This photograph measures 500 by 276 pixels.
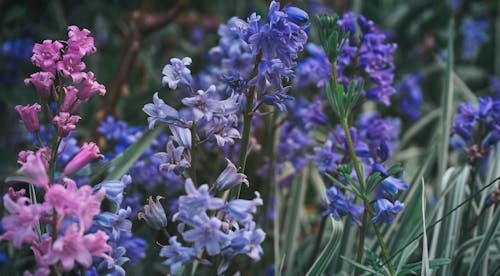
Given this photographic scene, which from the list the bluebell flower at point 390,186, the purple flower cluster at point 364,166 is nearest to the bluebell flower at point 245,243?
the purple flower cluster at point 364,166

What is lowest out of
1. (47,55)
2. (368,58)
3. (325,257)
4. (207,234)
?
(325,257)

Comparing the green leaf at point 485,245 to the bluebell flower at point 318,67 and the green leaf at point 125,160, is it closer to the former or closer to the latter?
the bluebell flower at point 318,67

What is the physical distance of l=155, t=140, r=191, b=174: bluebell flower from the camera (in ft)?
3.85

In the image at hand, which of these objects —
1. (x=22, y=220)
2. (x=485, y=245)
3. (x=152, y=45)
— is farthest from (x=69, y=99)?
(x=152, y=45)

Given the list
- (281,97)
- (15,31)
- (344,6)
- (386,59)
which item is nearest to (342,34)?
(281,97)

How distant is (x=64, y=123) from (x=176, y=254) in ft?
0.96

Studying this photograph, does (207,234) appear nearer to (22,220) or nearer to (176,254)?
(176,254)

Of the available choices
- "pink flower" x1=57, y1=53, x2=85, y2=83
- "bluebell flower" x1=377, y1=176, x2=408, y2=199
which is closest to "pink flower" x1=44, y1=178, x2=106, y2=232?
Answer: "pink flower" x1=57, y1=53, x2=85, y2=83

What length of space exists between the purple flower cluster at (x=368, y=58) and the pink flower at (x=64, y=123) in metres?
0.78

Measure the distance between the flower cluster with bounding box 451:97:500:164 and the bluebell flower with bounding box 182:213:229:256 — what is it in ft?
2.88

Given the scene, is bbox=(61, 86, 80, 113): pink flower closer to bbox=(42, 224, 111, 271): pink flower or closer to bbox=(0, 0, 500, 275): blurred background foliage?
bbox=(42, 224, 111, 271): pink flower

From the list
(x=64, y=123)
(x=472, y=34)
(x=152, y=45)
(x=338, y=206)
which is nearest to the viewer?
(x=64, y=123)

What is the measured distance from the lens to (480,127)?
173 cm

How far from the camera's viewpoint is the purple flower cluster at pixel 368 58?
1.72 m
